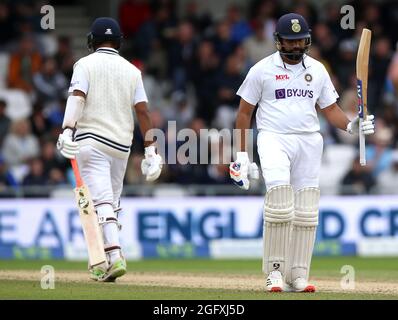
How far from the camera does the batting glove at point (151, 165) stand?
415 inches

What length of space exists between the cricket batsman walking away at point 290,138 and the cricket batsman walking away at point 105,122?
1151 millimetres

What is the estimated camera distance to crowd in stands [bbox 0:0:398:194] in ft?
56.6

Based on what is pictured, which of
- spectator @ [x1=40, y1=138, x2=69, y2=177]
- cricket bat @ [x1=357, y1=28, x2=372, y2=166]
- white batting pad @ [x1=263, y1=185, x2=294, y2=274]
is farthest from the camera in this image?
spectator @ [x1=40, y1=138, x2=69, y2=177]

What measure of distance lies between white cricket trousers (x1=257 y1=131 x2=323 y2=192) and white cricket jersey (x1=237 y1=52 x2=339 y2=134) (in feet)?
0.21

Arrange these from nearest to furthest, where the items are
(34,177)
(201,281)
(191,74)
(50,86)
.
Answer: (201,281)
(34,177)
(50,86)
(191,74)

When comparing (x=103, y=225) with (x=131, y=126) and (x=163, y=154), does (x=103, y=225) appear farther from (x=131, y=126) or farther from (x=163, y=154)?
(x=163, y=154)

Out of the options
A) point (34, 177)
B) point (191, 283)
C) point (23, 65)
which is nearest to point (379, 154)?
point (34, 177)

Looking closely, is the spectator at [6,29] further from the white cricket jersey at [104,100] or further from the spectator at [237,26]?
the white cricket jersey at [104,100]

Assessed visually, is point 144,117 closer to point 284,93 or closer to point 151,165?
point 151,165

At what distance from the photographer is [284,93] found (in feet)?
31.9

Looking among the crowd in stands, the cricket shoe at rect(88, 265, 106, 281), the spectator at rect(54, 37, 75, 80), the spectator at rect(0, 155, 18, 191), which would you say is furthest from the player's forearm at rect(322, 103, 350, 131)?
the spectator at rect(54, 37, 75, 80)

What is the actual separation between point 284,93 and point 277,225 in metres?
1.07

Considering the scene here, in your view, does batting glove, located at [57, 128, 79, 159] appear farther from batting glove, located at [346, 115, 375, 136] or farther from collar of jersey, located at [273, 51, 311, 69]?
batting glove, located at [346, 115, 375, 136]

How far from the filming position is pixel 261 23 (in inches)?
777
